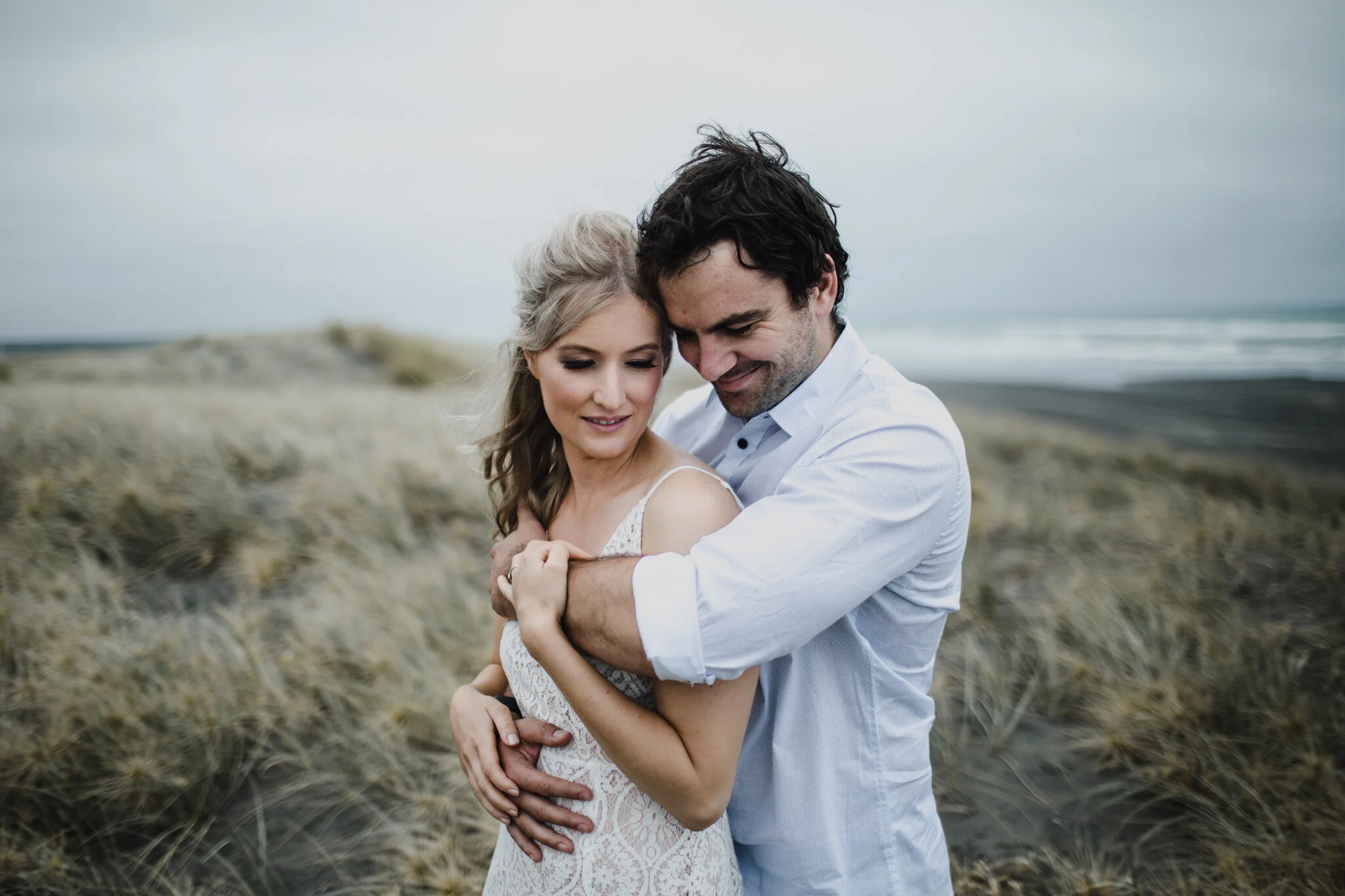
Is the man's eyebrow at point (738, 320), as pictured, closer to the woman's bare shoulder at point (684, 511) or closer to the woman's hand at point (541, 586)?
the woman's bare shoulder at point (684, 511)

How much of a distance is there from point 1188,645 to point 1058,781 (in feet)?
4.07

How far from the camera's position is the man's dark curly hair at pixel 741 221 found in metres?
2.01

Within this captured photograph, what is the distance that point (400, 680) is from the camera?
12.8 feet

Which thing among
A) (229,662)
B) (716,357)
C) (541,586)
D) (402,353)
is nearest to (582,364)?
(716,357)

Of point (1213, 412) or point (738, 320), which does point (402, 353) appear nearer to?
point (738, 320)

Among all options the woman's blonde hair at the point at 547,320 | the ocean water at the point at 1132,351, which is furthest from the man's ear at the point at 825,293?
the ocean water at the point at 1132,351

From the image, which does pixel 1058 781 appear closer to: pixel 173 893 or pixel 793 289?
pixel 793 289

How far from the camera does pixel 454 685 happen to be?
149 inches

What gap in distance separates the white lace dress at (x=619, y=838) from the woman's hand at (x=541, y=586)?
0.16m

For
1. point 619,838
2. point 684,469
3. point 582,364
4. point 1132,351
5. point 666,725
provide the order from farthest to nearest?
point 1132,351 → point 582,364 → point 684,469 → point 619,838 → point 666,725

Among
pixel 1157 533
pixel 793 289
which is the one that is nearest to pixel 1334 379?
pixel 1157 533

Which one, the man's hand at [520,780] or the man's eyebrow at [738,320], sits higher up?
the man's eyebrow at [738,320]

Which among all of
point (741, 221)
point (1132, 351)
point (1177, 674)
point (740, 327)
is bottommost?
point (1132, 351)

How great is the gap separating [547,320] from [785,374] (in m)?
0.69
